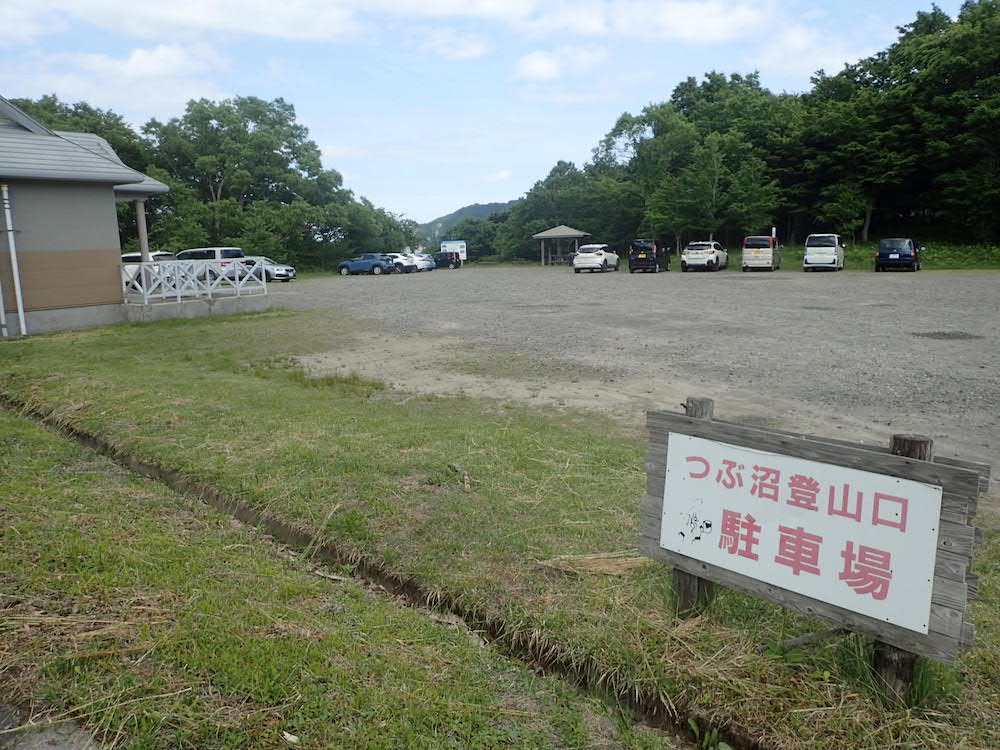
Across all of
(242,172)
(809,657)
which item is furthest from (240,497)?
(242,172)

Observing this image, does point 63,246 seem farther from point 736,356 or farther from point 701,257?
point 701,257

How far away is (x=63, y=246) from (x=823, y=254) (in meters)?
29.1

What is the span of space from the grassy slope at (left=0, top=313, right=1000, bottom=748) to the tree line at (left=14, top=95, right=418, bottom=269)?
39.7 m

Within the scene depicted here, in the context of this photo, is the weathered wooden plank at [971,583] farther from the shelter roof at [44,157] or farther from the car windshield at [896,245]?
the car windshield at [896,245]

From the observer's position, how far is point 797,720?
2562 mm

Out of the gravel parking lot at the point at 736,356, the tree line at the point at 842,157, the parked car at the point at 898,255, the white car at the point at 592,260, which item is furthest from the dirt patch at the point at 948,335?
the tree line at the point at 842,157

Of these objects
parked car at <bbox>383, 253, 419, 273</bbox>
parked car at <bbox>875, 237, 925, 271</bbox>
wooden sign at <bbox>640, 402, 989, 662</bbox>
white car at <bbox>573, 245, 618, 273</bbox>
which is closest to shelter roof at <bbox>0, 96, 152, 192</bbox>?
wooden sign at <bbox>640, 402, 989, 662</bbox>

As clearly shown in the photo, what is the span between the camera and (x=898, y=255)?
3067 cm

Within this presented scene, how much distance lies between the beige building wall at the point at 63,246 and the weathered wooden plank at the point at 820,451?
15.3 m

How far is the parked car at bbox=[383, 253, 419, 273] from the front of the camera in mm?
45125

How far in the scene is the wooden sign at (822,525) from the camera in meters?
2.37

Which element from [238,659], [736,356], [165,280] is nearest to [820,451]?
[238,659]

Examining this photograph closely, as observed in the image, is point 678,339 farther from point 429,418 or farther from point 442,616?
point 442,616

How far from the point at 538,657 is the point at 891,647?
1.35 meters
